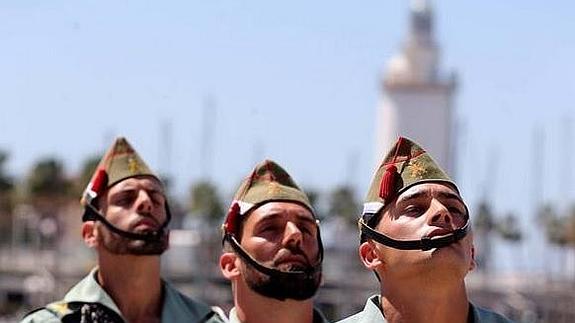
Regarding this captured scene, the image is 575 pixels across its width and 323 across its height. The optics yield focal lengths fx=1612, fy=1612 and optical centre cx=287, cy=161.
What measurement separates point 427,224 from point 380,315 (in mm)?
408

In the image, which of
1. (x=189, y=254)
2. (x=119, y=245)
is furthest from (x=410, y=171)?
(x=189, y=254)

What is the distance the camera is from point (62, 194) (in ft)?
207

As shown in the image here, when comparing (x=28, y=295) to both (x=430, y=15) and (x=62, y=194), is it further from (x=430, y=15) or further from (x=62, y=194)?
(x=430, y=15)

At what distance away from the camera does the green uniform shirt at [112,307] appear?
879cm

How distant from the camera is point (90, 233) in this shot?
916cm

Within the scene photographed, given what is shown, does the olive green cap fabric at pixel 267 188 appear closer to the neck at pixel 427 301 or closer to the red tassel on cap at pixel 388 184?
the red tassel on cap at pixel 388 184

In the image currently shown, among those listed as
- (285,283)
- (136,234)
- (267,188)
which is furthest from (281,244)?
(136,234)

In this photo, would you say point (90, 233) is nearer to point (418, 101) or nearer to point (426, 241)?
point (426, 241)

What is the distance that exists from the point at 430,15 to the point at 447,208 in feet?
398

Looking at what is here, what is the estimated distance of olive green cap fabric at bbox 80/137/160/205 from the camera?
30.0ft

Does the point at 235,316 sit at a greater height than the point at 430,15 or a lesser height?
greater

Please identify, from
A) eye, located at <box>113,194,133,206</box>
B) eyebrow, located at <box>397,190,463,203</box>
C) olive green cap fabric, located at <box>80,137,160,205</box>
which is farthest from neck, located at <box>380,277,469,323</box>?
olive green cap fabric, located at <box>80,137,160,205</box>

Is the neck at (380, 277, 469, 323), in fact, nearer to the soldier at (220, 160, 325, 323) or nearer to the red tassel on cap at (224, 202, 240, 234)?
the soldier at (220, 160, 325, 323)

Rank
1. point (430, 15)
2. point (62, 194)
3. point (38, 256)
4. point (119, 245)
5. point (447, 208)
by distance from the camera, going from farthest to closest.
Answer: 1. point (430, 15)
2. point (62, 194)
3. point (38, 256)
4. point (119, 245)
5. point (447, 208)
